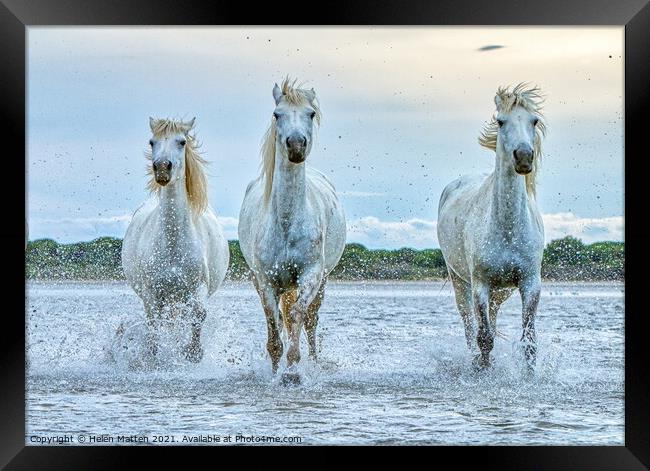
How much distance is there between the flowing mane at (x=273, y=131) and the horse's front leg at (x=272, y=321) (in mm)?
510

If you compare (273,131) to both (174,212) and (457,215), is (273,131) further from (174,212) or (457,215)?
(457,215)

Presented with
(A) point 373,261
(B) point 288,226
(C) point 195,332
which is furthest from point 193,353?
(A) point 373,261

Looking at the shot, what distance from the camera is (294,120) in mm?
4434

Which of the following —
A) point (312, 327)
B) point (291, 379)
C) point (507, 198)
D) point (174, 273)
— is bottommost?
point (291, 379)

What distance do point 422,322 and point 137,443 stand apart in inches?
233

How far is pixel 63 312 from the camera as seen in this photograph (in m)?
9.88

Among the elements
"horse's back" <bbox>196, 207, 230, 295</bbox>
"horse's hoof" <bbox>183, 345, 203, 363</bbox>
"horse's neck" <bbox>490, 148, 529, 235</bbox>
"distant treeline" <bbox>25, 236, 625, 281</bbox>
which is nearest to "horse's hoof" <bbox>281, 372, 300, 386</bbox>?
"horse's hoof" <bbox>183, 345, 203, 363</bbox>

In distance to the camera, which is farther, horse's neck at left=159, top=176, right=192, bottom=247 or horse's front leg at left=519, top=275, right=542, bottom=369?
horse's neck at left=159, top=176, right=192, bottom=247

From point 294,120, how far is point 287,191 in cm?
44

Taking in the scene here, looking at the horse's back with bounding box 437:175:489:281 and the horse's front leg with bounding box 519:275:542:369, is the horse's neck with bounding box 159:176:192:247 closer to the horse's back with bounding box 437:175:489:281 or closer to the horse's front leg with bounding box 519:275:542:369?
the horse's back with bounding box 437:175:489:281

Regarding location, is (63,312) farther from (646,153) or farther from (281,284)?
(646,153)

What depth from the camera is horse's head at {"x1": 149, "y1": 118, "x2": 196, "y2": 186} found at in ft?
15.9

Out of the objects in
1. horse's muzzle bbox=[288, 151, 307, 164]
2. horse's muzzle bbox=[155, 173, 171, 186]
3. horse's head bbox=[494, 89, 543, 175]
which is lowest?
horse's muzzle bbox=[155, 173, 171, 186]

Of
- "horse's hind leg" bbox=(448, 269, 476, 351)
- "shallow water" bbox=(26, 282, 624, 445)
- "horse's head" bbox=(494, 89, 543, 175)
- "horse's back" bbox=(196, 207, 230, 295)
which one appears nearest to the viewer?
"shallow water" bbox=(26, 282, 624, 445)
